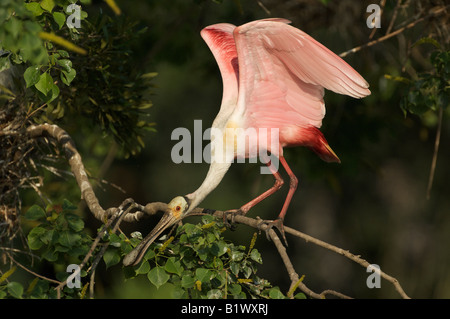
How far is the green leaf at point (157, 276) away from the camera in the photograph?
2919 millimetres

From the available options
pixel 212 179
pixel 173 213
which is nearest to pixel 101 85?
pixel 212 179

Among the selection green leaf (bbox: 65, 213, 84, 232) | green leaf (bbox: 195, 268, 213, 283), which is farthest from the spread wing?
green leaf (bbox: 65, 213, 84, 232)

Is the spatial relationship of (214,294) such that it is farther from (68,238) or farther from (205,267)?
(68,238)

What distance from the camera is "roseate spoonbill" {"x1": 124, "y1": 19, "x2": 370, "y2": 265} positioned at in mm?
3379

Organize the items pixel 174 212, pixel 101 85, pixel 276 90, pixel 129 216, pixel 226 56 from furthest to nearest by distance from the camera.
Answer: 1. pixel 101 85
2. pixel 226 56
3. pixel 276 90
4. pixel 174 212
5. pixel 129 216

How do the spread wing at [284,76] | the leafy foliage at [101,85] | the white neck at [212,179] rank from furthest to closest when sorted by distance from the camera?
the leafy foliage at [101,85], the white neck at [212,179], the spread wing at [284,76]

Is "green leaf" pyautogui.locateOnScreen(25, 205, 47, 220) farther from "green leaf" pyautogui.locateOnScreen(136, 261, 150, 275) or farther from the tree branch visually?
"green leaf" pyautogui.locateOnScreen(136, 261, 150, 275)

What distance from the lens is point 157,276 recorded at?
2.93m

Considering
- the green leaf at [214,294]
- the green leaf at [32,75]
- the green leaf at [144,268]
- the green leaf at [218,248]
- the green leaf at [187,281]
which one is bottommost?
the green leaf at [214,294]

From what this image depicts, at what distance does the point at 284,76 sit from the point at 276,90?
0.26ft

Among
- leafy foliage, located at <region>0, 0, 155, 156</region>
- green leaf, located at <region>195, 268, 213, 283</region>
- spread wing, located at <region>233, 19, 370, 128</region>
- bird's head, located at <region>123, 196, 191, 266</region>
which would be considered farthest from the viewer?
leafy foliage, located at <region>0, 0, 155, 156</region>

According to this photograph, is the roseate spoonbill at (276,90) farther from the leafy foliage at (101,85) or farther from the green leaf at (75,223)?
the leafy foliage at (101,85)

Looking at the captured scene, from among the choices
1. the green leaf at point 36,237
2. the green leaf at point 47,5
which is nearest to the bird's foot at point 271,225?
the green leaf at point 36,237
